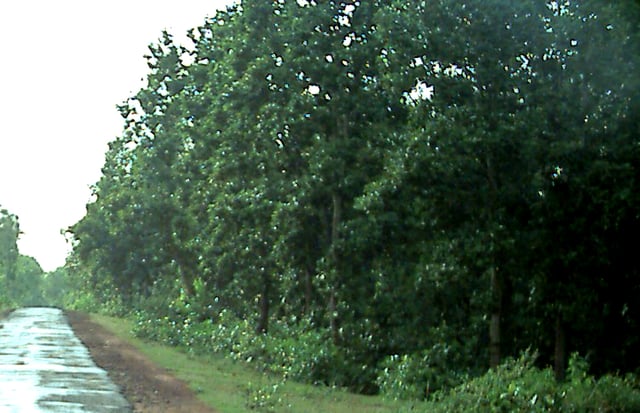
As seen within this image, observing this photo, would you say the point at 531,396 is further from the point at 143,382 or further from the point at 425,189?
the point at 143,382

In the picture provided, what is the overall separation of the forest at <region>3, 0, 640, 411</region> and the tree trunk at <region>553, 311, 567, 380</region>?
0.07 m

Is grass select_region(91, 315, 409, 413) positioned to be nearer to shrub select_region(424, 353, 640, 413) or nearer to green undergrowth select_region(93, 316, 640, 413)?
green undergrowth select_region(93, 316, 640, 413)

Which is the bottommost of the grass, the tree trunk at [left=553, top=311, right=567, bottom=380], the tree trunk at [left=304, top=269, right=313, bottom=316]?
the grass

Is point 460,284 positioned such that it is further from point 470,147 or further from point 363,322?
point 363,322

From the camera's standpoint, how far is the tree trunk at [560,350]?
2177 centimetres

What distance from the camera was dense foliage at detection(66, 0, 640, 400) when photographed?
2072 centimetres

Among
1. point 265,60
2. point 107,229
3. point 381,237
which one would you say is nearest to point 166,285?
point 107,229

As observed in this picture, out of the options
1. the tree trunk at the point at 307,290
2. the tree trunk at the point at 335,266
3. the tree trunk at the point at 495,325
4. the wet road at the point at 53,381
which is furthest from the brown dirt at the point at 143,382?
the tree trunk at the point at 495,325

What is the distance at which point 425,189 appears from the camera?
76.3 feet

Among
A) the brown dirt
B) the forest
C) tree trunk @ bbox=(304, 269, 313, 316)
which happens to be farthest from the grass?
tree trunk @ bbox=(304, 269, 313, 316)

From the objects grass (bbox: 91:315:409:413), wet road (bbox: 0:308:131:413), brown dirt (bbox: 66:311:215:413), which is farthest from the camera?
grass (bbox: 91:315:409:413)

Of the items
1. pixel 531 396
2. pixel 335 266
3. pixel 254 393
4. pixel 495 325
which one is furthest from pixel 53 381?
pixel 531 396

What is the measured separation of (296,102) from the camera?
96.4 ft

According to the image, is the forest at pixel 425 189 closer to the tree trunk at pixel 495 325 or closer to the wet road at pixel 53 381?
the tree trunk at pixel 495 325
